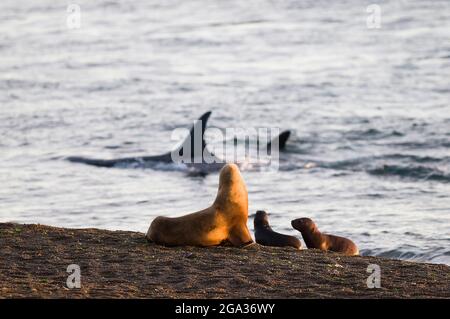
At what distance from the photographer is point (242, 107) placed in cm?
2306

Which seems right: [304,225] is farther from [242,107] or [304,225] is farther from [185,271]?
[242,107]

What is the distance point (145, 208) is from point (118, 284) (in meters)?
5.96

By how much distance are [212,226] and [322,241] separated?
1.61m

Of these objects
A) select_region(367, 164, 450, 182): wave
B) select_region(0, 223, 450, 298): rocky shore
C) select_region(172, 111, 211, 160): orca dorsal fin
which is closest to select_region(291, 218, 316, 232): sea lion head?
select_region(0, 223, 450, 298): rocky shore

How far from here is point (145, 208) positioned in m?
14.6

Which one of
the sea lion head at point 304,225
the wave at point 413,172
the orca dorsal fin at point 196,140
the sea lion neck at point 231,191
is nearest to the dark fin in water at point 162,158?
the orca dorsal fin at point 196,140

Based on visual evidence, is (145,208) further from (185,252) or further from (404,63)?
(404,63)

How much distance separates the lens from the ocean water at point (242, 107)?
580 inches

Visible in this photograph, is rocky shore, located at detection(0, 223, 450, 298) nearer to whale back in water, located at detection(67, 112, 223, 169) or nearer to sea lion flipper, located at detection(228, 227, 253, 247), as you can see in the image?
sea lion flipper, located at detection(228, 227, 253, 247)

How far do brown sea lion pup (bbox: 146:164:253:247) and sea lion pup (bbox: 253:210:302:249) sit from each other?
703 millimetres

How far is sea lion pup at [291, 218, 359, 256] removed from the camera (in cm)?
1134

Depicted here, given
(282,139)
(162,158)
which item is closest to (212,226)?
(162,158)

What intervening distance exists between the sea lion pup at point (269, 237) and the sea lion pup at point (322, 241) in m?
0.39

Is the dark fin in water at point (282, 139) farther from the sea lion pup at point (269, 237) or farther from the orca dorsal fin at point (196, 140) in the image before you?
the sea lion pup at point (269, 237)
